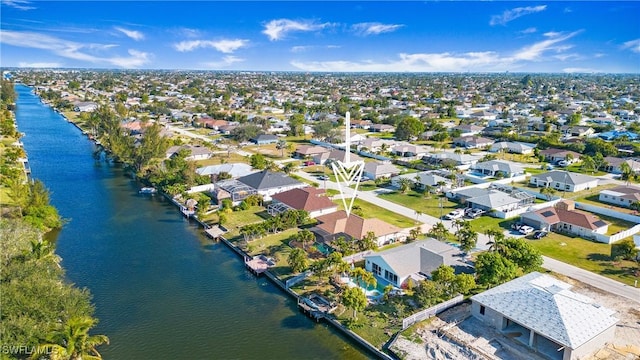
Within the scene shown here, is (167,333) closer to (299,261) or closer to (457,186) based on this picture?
(299,261)

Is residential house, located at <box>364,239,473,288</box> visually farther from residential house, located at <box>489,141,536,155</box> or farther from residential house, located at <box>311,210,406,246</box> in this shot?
residential house, located at <box>489,141,536,155</box>

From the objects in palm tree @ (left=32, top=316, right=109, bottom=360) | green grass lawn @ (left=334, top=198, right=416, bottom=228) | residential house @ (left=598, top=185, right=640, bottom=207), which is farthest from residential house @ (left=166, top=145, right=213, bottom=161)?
residential house @ (left=598, top=185, right=640, bottom=207)

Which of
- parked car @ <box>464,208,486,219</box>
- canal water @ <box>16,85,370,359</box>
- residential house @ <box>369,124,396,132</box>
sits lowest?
canal water @ <box>16,85,370,359</box>

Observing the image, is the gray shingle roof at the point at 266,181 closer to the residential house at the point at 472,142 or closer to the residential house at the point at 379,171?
the residential house at the point at 379,171

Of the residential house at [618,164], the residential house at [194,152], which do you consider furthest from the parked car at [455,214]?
the residential house at [194,152]

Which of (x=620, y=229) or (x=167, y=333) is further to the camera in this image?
(x=620, y=229)

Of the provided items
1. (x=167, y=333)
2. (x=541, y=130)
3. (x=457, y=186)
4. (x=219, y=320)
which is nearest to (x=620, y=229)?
(x=457, y=186)

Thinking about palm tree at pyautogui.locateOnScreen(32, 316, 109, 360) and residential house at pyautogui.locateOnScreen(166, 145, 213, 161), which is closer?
palm tree at pyautogui.locateOnScreen(32, 316, 109, 360)
